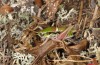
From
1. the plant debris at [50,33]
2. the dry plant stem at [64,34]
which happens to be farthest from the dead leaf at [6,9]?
the dry plant stem at [64,34]

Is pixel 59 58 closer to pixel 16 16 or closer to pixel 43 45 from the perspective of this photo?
pixel 43 45

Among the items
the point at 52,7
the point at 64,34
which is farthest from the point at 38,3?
the point at 64,34

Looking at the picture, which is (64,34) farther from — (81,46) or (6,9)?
(6,9)

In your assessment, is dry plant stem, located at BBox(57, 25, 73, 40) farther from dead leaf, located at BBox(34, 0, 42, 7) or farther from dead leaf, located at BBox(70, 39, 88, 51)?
dead leaf, located at BBox(34, 0, 42, 7)

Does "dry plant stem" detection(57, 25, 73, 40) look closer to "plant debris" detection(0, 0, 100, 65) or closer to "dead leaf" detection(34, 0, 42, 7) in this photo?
"plant debris" detection(0, 0, 100, 65)

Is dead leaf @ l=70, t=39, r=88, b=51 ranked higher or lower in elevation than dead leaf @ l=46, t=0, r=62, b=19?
lower

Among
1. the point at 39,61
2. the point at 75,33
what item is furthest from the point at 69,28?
the point at 39,61

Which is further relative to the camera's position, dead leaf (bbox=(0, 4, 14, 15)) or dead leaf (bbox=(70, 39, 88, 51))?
dead leaf (bbox=(0, 4, 14, 15))

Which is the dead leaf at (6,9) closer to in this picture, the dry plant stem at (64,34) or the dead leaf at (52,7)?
the dead leaf at (52,7)

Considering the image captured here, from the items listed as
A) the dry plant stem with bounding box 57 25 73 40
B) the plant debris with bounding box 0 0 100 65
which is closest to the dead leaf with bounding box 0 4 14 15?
the plant debris with bounding box 0 0 100 65

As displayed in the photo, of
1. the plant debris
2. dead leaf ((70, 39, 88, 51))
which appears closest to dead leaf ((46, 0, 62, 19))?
the plant debris

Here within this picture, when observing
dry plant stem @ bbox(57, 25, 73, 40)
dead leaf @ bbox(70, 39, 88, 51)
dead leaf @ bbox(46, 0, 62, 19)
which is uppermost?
dead leaf @ bbox(46, 0, 62, 19)
